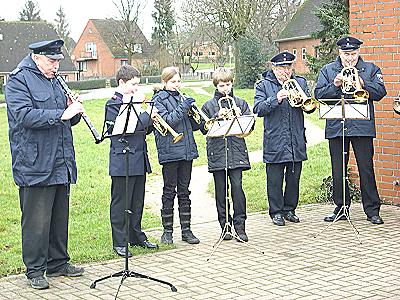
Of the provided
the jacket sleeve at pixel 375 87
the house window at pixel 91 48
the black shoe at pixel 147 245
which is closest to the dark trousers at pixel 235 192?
the black shoe at pixel 147 245

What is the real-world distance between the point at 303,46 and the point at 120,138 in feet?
146

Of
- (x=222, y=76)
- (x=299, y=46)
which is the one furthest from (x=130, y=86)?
(x=299, y=46)

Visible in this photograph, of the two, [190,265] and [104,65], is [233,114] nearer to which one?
[190,265]

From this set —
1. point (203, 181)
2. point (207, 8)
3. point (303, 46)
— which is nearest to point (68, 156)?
point (203, 181)

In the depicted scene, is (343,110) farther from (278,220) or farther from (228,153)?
(278,220)

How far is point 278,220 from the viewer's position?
9.16 metres

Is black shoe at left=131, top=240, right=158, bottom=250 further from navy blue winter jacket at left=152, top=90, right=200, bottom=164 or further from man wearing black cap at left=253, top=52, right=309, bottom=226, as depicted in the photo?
man wearing black cap at left=253, top=52, right=309, bottom=226

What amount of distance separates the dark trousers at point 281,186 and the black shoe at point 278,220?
0.05 m

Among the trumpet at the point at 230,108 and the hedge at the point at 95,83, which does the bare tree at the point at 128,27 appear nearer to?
the hedge at the point at 95,83

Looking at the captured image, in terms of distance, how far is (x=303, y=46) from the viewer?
50625mm

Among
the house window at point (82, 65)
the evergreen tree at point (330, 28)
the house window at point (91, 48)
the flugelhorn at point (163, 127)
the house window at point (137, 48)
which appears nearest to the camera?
the flugelhorn at point (163, 127)

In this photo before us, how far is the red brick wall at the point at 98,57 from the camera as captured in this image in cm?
7512

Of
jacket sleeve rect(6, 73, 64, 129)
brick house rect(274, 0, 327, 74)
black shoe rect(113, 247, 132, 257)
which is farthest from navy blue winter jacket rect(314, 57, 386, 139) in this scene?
brick house rect(274, 0, 327, 74)

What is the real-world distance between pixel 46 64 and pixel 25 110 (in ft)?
1.69
